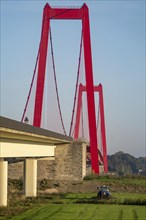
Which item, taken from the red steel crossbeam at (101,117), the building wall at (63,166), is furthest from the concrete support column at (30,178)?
the red steel crossbeam at (101,117)

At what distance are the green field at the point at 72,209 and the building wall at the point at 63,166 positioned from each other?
35.4 ft

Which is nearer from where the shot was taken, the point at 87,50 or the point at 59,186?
the point at 59,186

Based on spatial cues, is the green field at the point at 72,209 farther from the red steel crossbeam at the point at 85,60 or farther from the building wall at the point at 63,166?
the red steel crossbeam at the point at 85,60

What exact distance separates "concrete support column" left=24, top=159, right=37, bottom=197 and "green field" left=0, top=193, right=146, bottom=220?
2.67 feet

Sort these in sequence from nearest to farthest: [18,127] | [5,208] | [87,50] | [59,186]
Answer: [18,127], [5,208], [59,186], [87,50]

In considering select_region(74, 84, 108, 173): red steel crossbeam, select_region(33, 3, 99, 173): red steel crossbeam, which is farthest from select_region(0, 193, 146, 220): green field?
select_region(74, 84, 108, 173): red steel crossbeam

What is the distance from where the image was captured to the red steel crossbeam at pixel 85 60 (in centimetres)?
4200

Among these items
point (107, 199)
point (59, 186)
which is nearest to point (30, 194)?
point (107, 199)

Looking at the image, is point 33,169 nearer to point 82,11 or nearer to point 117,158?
point 82,11

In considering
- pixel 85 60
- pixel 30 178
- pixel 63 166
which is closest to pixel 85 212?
pixel 30 178

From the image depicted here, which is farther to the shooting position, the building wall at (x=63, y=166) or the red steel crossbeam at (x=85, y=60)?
the building wall at (x=63, y=166)

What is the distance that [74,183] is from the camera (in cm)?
4191

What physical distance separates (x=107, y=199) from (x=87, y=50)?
16.4 meters

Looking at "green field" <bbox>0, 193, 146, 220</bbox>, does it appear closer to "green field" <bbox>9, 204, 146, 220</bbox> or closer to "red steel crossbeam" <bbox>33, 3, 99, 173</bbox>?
"green field" <bbox>9, 204, 146, 220</bbox>
